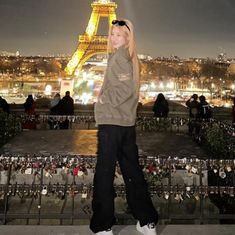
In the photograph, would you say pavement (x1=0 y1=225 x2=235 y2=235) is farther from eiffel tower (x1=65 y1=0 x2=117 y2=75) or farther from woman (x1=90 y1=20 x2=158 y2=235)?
eiffel tower (x1=65 y1=0 x2=117 y2=75)

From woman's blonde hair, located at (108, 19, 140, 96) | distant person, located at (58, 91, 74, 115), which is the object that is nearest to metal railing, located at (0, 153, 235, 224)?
woman's blonde hair, located at (108, 19, 140, 96)

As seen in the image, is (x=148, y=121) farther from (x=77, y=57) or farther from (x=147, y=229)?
(x=77, y=57)

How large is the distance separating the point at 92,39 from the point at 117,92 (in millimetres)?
50045

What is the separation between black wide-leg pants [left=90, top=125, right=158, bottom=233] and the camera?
3395mm

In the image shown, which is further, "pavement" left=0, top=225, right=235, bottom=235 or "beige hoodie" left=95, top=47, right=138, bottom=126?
"pavement" left=0, top=225, right=235, bottom=235

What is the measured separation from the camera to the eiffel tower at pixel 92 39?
5102 centimetres

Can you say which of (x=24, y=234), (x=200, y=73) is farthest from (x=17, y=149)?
(x=200, y=73)

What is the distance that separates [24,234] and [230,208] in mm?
4042

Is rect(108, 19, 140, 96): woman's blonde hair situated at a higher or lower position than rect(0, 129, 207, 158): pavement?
higher

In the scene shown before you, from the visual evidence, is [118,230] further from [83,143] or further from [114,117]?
[83,143]

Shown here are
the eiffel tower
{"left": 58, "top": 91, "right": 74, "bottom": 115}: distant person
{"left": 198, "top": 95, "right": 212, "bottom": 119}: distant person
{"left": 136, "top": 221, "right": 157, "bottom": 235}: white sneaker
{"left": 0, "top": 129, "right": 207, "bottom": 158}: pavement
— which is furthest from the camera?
the eiffel tower

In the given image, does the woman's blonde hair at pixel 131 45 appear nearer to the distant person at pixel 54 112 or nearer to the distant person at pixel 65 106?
the distant person at pixel 54 112

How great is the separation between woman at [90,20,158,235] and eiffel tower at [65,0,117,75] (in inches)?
1891

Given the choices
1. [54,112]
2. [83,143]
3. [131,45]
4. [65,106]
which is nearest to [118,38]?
[131,45]
